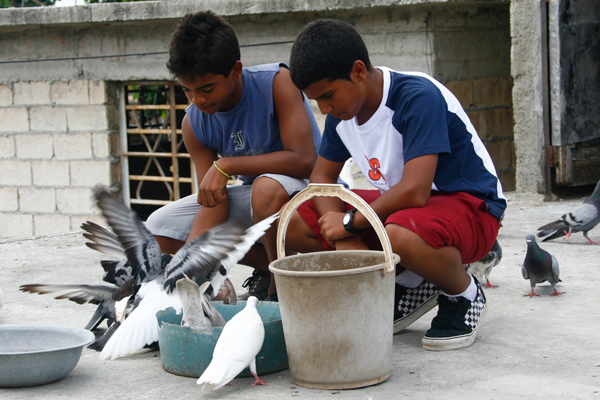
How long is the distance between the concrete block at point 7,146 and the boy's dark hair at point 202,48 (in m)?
5.44

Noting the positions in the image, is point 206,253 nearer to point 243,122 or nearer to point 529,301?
point 243,122

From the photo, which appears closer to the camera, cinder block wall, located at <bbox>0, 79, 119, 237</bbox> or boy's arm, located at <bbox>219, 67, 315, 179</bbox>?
boy's arm, located at <bbox>219, 67, 315, 179</bbox>

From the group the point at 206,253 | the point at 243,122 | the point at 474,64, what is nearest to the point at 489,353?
the point at 206,253

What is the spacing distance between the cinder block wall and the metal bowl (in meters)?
4.84

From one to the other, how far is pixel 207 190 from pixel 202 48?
2.00 feet

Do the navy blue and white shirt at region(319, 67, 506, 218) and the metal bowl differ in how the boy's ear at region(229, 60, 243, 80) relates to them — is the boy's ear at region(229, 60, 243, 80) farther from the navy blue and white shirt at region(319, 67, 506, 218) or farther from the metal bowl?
the metal bowl

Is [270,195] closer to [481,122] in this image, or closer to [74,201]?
[481,122]

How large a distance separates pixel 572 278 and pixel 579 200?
2678mm

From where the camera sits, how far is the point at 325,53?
7.28 ft

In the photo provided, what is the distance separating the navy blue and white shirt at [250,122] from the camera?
2896 mm

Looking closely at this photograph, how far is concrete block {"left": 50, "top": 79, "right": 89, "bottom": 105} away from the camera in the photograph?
6.97 m

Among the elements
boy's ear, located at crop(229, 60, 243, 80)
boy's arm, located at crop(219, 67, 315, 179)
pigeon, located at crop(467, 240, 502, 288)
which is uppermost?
boy's ear, located at crop(229, 60, 243, 80)

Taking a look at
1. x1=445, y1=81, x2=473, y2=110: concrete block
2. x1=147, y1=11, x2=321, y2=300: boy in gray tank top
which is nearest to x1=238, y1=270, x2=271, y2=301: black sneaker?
x1=147, y1=11, x2=321, y2=300: boy in gray tank top

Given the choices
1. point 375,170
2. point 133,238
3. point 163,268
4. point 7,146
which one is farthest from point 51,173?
point 375,170
